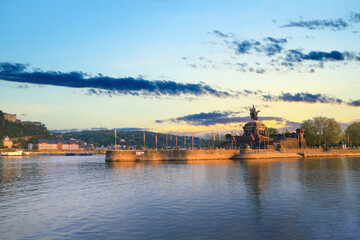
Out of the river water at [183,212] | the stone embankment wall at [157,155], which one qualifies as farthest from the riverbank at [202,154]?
the river water at [183,212]

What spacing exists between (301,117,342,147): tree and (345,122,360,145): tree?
19.5 metres

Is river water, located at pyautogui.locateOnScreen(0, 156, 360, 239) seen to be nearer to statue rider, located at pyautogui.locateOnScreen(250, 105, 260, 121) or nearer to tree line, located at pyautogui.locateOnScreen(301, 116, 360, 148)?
statue rider, located at pyautogui.locateOnScreen(250, 105, 260, 121)

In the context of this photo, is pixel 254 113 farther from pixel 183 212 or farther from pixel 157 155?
pixel 183 212

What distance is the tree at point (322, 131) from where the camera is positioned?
17288cm

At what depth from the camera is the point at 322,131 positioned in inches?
6954

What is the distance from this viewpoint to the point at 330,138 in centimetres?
17250

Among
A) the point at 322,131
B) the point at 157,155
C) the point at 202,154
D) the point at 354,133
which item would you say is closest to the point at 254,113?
the point at 322,131

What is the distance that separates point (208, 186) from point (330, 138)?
→ 503 feet

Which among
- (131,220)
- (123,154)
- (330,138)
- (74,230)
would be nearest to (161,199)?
(131,220)

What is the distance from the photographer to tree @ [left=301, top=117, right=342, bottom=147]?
173 m

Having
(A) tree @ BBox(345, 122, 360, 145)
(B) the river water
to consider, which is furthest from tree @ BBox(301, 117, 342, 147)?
(B) the river water

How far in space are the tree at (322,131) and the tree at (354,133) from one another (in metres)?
19.5

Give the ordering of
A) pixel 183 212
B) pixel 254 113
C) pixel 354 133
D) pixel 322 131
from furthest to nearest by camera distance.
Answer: pixel 354 133
pixel 322 131
pixel 254 113
pixel 183 212

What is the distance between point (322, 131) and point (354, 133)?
97.9 feet
